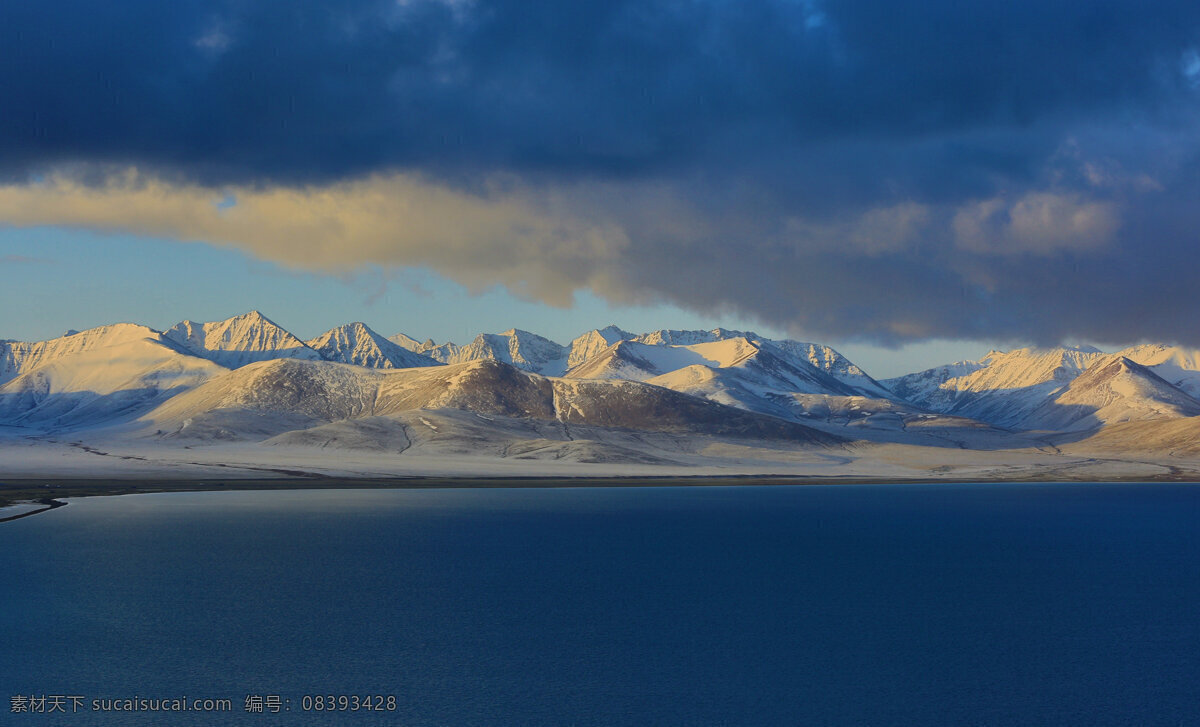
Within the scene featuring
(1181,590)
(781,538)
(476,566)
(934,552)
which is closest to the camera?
(1181,590)

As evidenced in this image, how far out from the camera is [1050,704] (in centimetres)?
4616

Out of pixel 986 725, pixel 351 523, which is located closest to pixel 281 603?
pixel 986 725

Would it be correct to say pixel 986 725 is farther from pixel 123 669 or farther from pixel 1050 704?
pixel 123 669

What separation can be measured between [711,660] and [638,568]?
33.2 m

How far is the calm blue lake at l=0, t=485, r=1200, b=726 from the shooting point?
150ft

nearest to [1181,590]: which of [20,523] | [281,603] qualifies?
[281,603]

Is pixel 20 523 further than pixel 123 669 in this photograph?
Yes

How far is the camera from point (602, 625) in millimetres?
61219

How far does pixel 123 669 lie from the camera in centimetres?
4888

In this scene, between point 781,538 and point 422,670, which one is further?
point 781,538

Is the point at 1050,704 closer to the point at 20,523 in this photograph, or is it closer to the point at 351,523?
the point at 351,523

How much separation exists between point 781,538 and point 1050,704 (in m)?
68.4

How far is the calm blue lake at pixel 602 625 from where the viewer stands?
150 ft

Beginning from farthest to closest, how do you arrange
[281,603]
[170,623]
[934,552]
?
[934,552]
[281,603]
[170,623]
